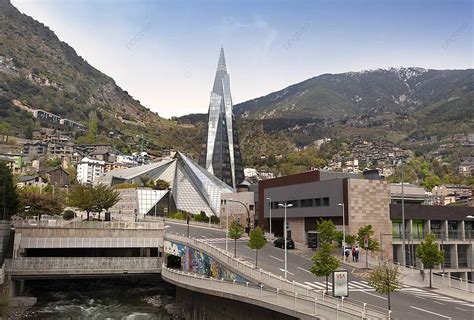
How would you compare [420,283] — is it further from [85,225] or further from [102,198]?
[102,198]

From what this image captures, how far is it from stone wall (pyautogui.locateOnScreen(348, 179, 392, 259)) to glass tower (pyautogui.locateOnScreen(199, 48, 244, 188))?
109 meters

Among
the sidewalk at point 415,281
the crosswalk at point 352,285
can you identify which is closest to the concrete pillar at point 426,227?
the sidewalk at point 415,281

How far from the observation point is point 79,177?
199625mm

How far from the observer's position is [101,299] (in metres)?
53.8

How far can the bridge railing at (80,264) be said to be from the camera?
156 ft

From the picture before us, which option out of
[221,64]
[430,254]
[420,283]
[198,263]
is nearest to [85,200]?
[198,263]

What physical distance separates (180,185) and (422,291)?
82.2 m

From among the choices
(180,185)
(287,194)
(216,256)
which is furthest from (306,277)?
(180,185)

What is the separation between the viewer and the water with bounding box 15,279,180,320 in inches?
1779

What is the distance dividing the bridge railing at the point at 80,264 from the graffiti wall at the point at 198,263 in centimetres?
246

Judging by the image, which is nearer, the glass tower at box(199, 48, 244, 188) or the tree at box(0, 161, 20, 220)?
the tree at box(0, 161, 20, 220)

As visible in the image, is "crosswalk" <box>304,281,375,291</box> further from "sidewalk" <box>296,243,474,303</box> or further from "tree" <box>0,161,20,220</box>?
"tree" <box>0,161,20,220</box>

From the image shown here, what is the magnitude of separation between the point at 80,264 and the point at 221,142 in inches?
4706

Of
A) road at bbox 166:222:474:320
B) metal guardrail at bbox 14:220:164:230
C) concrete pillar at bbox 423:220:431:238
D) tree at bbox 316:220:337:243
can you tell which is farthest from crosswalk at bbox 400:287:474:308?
metal guardrail at bbox 14:220:164:230
